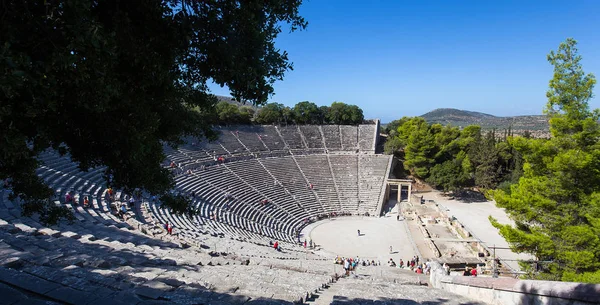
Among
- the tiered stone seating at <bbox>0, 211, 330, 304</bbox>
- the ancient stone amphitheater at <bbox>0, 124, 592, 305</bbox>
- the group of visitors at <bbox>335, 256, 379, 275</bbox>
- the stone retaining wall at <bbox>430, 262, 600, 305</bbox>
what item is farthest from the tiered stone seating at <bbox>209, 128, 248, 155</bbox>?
the stone retaining wall at <bbox>430, 262, 600, 305</bbox>

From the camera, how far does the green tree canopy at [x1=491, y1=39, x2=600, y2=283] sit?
9.45 m

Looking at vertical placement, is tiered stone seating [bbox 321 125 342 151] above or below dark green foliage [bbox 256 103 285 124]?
below

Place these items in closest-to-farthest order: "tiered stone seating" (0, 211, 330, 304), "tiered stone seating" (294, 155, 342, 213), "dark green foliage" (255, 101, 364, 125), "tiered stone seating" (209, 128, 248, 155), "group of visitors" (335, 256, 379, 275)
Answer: "tiered stone seating" (0, 211, 330, 304) < "group of visitors" (335, 256, 379, 275) < "tiered stone seating" (294, 155, 342, 213) < "tiered stone seating" (209, 128, 248, 155) < "dark green foliage" (255, 101, 364, 125)

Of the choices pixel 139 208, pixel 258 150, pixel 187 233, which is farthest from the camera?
pixel 258 150

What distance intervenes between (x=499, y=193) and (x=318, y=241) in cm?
1230

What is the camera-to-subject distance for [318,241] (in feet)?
69.2

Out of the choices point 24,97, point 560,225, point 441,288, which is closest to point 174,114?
point 24,97

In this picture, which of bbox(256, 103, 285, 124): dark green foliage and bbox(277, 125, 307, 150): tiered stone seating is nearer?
bbox(277, 125, 307, 150): tiered stone seating

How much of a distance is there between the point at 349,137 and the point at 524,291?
3393cm

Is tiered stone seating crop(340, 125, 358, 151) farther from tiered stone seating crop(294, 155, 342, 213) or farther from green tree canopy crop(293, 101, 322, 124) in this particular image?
green tree canopy crop(293, 101, 322, 124)

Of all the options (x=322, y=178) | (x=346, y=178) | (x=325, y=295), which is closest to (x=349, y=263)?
(x=325, y=295)

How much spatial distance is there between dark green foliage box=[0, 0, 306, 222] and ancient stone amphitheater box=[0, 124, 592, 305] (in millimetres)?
1480

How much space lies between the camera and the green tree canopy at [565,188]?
945 centimetres

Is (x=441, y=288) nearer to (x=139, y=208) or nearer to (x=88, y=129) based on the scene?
(x=88, y=129)
